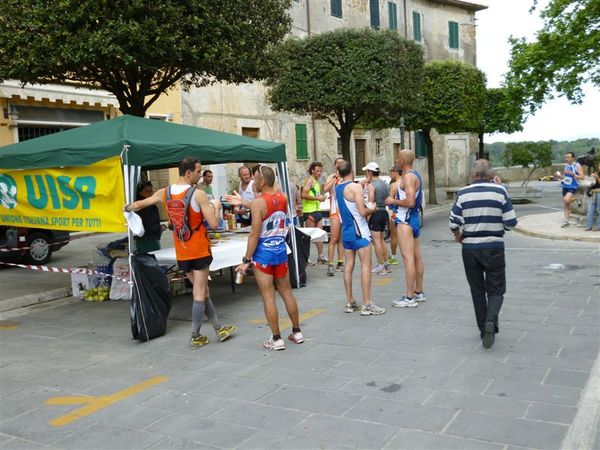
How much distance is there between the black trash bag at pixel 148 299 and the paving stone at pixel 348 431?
283 cm

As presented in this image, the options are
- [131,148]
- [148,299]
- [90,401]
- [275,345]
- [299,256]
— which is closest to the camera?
[90,401]

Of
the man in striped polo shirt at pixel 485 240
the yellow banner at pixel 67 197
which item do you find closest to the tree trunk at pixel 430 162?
the yellow banner at pixel 67 197

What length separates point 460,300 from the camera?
766cm

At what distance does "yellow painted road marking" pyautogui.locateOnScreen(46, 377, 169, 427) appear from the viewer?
443cm

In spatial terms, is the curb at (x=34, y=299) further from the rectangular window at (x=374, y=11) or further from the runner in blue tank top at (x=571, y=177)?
the rectangular window at (x=374, y=11)

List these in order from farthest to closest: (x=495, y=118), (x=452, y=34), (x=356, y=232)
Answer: (x=452, y=34)
(x=495, y=118)
(x=356, y=232)

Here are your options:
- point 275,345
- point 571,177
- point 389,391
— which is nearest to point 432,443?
point 389,391

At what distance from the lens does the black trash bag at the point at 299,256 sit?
888 cm

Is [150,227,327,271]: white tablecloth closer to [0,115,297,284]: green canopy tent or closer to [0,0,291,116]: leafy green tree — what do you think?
[0,115,297,284]: green canopy tent

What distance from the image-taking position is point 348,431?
3977mm

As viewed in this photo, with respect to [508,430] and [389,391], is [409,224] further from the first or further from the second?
[508,430]

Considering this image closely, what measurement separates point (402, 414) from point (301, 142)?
72.2 ft

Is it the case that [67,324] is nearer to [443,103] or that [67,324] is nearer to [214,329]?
[214,329]

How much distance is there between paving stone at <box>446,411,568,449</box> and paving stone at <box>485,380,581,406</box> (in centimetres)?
44
